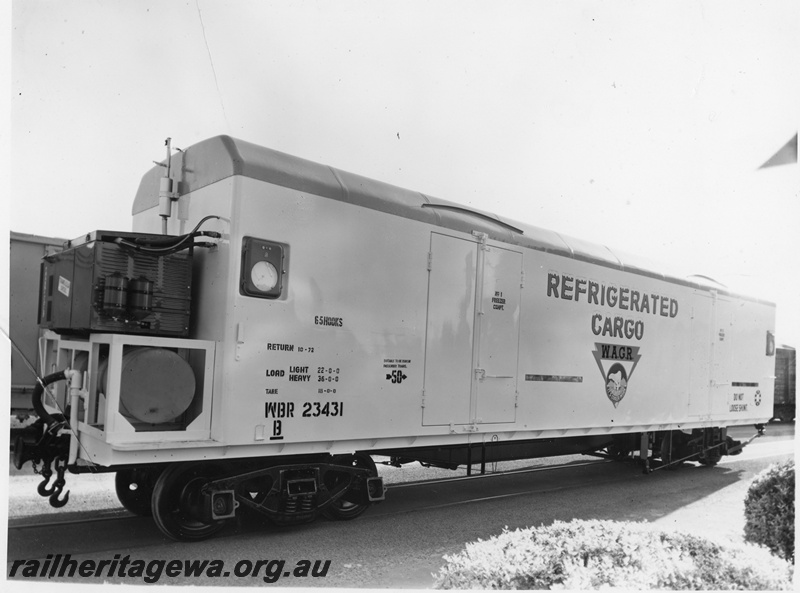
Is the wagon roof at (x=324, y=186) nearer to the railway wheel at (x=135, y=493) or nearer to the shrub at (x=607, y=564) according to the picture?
the railway wheel at (x=135, y=493)

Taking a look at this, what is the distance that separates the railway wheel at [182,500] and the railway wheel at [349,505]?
3.83 ft

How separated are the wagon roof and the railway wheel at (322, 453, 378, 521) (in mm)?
2418

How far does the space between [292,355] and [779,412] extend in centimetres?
1816

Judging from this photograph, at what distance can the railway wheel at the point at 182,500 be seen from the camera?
16.4ft

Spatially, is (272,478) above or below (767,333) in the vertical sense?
below

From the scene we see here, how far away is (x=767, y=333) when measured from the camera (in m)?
11.3

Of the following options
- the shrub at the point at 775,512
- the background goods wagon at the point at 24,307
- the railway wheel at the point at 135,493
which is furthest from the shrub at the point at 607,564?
the background goods wagon at the point at 24,307

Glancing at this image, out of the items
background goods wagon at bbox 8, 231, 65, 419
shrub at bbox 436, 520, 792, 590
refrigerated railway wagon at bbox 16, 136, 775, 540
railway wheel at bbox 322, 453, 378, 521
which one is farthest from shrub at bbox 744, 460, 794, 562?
background goods wagon at bbox 8, 231, 65, 419

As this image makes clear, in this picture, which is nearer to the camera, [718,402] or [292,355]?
[292,355]

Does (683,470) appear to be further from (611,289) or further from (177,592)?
(177,592)

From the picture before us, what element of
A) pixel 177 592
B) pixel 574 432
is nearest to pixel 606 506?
pixel 574 432

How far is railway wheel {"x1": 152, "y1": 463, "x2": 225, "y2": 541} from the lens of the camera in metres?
5.00

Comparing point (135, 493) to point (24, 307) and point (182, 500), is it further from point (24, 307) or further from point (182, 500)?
point (24, 307)

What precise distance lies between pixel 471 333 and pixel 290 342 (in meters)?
2.18
